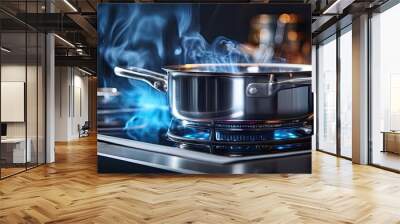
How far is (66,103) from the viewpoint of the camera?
15562 mm

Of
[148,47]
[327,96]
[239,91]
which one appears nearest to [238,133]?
[239,91]

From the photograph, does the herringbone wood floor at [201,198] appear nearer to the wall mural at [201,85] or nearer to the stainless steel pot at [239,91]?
the wall mural at [201,85]

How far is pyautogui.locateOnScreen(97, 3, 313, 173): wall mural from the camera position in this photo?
629cm

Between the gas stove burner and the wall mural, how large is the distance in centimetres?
2

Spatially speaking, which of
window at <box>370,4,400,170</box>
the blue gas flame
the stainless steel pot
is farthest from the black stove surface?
window at <box>370,4,400,170</box>

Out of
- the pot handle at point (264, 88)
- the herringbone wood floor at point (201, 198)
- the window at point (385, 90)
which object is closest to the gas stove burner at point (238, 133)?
the pot handle at point (264, 88)

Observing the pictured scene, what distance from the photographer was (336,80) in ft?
31.5

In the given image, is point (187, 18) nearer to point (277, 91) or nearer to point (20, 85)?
point (277, 91)

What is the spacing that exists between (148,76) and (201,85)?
0.93 meters

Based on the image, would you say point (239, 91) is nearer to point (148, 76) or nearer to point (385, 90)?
point (148, 76)

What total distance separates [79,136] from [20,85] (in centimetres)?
1027

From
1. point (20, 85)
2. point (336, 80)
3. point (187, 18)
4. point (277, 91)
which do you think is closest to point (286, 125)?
point (277, 91)

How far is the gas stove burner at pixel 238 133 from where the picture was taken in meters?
6.26

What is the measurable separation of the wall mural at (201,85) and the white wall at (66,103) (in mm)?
9764
